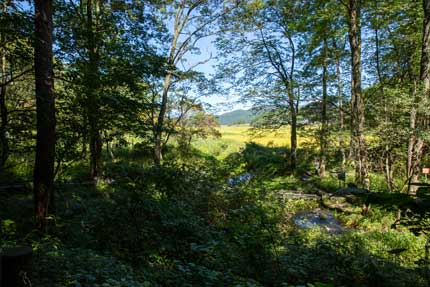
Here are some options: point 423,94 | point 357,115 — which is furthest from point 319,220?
point 423,94

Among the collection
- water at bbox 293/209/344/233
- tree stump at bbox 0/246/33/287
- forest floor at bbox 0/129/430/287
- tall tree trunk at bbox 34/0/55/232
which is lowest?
water at bbox 293/209/344/233

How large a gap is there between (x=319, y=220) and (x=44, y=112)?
8.00m

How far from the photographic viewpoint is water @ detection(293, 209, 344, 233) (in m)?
7.00

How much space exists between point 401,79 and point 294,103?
16.2ft

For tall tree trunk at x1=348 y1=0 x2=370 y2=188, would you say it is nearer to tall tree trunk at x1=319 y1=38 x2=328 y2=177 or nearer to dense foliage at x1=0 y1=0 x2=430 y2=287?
dense foliage at x1=0 y1=0 x2=430 y2=287

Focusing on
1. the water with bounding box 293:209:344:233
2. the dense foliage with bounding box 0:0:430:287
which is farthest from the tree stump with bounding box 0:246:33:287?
the water with bounding box 293:209:344:233

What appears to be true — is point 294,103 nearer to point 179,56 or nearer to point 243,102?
point 243,102

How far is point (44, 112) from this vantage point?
3.56 m

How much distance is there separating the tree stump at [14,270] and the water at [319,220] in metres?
6.58

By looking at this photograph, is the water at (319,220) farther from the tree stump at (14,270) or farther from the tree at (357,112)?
the tree stump at (14,270)

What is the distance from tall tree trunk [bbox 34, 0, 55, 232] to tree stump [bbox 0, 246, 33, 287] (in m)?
2.65

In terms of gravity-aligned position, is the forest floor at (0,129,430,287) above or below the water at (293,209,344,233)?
above

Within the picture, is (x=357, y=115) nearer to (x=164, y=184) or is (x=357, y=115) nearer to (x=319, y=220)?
(x=319, y=220)

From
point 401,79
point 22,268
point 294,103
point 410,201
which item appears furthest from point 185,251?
point 401,79
